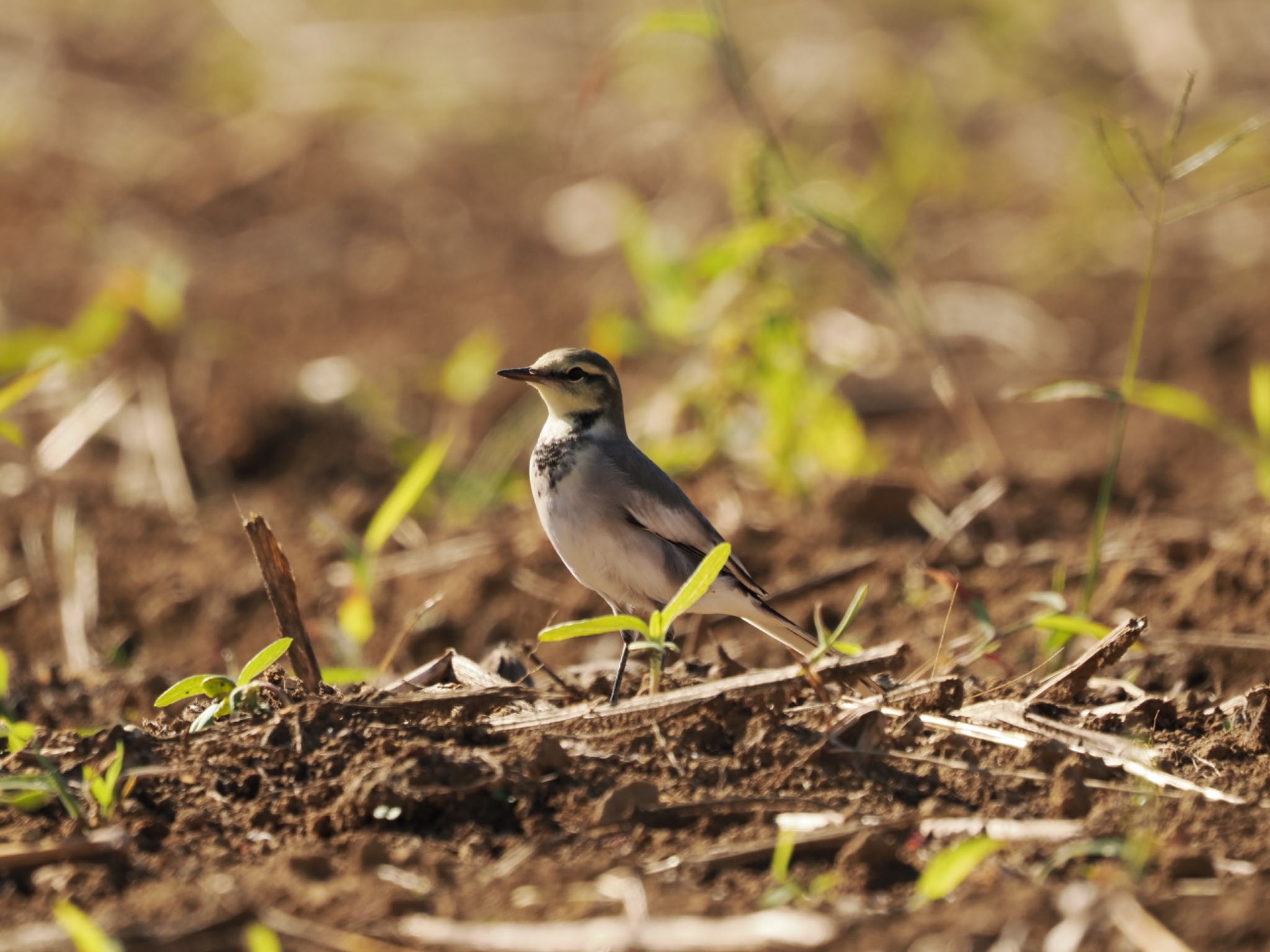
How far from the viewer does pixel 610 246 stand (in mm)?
12164

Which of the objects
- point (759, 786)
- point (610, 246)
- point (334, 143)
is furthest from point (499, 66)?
point (759, 786)

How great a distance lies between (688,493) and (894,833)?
4.12 metres

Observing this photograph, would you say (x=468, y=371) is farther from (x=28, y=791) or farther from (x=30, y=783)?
(x=30, y=783)

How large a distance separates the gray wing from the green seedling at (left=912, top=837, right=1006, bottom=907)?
1.95m

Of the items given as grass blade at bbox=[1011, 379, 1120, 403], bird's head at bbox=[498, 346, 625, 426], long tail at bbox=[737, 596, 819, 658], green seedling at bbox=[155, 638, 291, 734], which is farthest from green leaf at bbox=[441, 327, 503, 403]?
green seedling at bbox=[155, 638, 291, 734]

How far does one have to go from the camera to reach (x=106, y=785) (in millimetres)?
3658

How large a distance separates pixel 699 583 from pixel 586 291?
24.9 feet

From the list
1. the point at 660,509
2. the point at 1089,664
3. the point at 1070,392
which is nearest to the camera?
the point at 1089,664

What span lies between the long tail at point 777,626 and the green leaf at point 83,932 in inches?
97.6

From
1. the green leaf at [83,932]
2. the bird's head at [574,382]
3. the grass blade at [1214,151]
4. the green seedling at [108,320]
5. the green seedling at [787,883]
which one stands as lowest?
the green seedling at [787,883]

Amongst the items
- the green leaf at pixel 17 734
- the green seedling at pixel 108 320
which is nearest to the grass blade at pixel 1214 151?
the green leaf at pixel 17 734

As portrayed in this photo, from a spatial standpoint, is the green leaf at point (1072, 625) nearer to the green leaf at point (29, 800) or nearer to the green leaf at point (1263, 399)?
the green leaf at point (1263, 399)

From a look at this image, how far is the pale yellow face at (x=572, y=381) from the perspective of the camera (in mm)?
5473

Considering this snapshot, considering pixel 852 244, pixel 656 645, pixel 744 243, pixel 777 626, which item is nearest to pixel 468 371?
pixel 744 243
